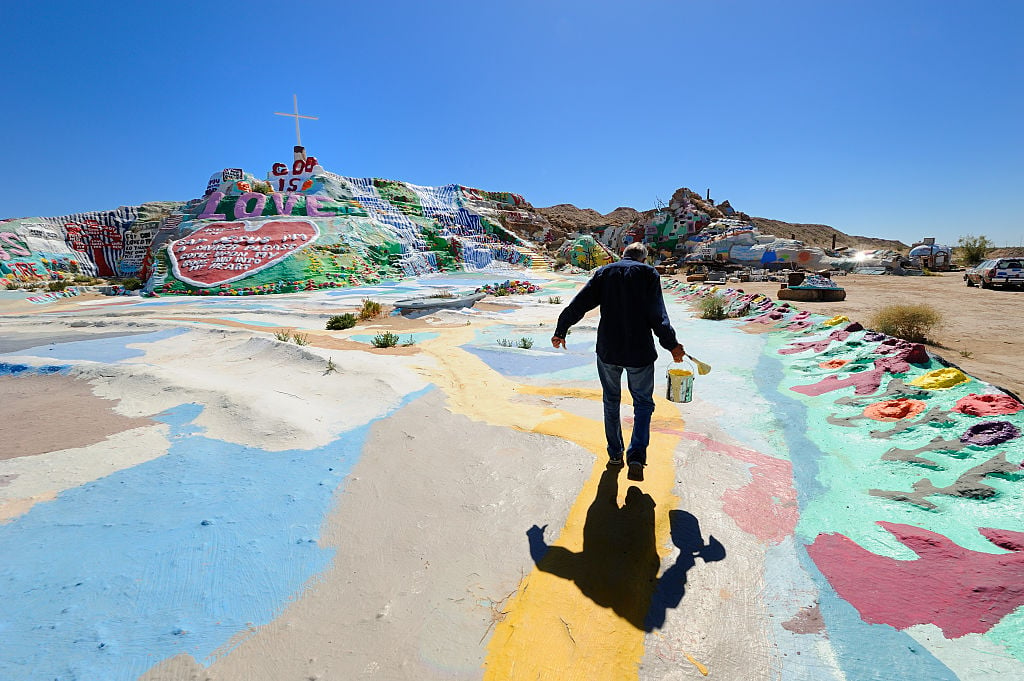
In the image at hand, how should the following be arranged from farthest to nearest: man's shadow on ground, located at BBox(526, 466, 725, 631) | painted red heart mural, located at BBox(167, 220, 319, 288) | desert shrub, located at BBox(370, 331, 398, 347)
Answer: painted red heart mural, located at BBox(167, 220, 319, 288), desert shrub, located at BBox(370, 331, 398, 347), man's shadow on ground, located at BBox(526, 466, 725, 631)

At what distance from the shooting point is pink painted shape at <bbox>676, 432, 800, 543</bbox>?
2.61 meters

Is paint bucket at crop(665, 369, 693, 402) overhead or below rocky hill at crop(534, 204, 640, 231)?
below

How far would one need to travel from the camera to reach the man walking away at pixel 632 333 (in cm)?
297

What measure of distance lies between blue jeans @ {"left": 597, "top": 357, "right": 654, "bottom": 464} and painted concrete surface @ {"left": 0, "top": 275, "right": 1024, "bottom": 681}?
0.20m

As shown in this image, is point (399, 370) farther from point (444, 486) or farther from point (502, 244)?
point (502, 244)

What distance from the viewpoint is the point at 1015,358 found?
6059mm

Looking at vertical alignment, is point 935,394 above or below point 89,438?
above

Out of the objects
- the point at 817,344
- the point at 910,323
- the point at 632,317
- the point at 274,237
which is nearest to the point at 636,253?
the point at 632,317

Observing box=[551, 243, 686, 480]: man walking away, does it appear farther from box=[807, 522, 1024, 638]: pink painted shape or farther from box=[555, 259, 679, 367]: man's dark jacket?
box=[807, 522, 1024, 638]: pink painted shape

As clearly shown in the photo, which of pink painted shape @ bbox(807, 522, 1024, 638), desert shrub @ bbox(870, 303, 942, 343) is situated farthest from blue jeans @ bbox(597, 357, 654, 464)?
desert shrub @ bbox(870, 303, 942, 343)

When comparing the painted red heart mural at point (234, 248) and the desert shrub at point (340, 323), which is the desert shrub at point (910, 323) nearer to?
the desert shrub at point (340, 323)

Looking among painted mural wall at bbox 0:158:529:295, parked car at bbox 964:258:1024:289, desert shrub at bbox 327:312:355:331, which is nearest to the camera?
desert shrub at bbox 327:312:355:331

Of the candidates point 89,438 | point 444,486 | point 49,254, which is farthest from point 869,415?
point 49,254

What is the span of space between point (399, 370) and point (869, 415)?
5.38 metres
